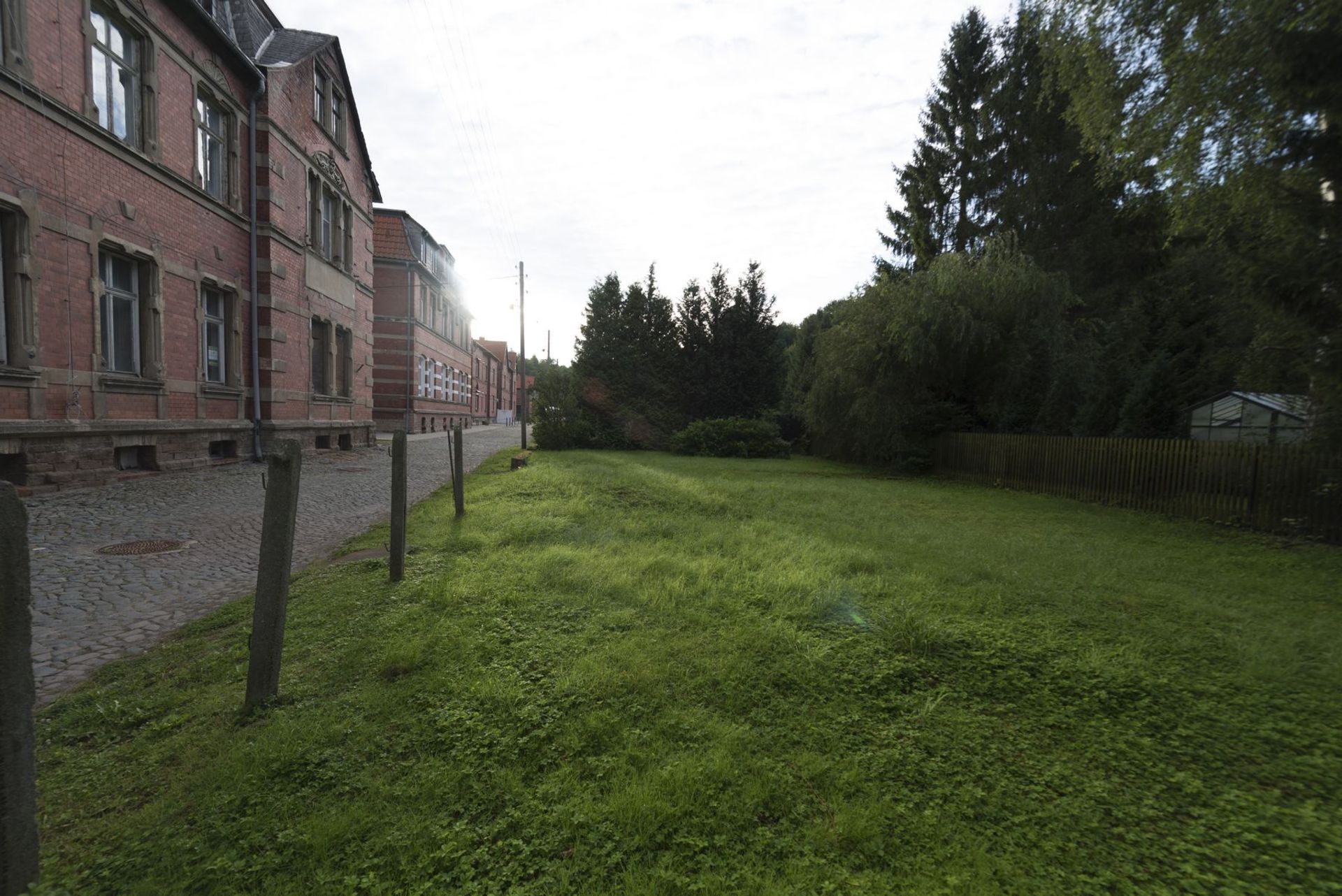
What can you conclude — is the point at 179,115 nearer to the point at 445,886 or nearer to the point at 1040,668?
the point at 445,886

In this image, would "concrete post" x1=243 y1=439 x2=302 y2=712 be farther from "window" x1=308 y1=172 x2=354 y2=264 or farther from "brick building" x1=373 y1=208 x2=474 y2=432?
"brick building" x1=373 y1=208 x2=474 y2=432

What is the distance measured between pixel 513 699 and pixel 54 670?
286cm

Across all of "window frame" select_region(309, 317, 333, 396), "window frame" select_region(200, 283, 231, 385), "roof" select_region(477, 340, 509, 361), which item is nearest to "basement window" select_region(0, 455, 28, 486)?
"window frame" select_region(200, 283, 231, 385)

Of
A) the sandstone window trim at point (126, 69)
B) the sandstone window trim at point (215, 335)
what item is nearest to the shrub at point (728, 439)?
the sandstone window trim at point (215, 335)

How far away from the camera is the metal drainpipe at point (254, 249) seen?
15734mm

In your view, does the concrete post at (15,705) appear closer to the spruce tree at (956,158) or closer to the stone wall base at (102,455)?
the stone wall base at (102,455)

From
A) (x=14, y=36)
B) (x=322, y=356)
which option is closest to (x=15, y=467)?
(x=14, y=36)

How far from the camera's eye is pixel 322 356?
67.3ft

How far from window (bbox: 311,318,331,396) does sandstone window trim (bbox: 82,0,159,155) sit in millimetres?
8240

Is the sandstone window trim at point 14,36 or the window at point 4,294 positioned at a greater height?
the sandstone window trim at point 14,36

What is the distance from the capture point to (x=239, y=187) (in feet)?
50.8

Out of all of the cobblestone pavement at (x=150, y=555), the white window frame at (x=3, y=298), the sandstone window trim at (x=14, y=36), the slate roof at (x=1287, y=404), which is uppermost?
the sandstone window trim at (x=14, y=36)

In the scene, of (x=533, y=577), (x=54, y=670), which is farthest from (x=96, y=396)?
(x=533, y=577)

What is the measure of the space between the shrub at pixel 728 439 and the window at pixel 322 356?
13627 millimetres
